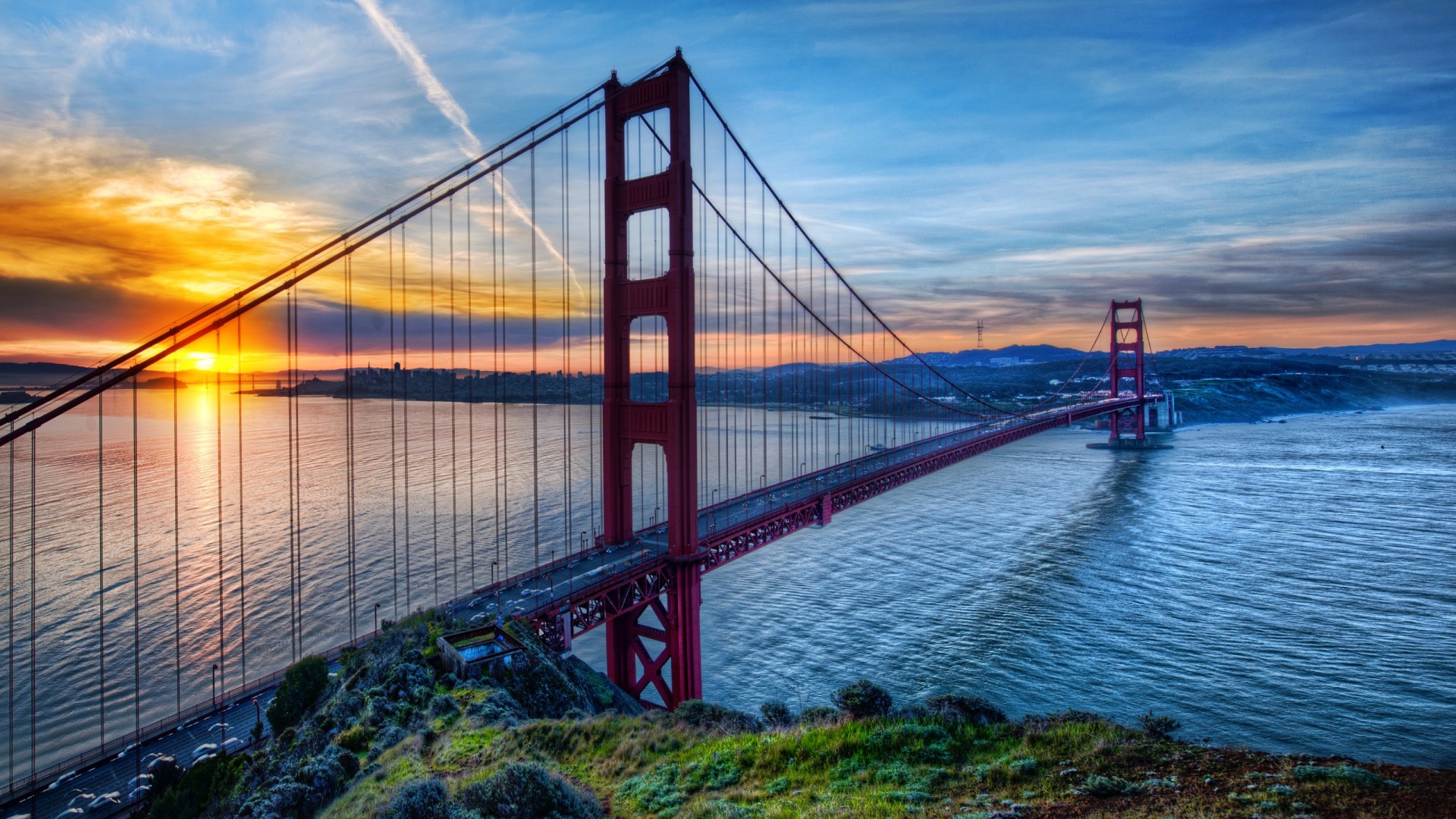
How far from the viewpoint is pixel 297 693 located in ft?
38.6

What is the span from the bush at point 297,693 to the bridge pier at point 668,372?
6.29 meters

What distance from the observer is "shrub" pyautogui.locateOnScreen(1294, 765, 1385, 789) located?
6.63 m

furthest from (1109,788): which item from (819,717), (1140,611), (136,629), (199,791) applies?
(1140,611)

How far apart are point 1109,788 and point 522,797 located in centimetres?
575

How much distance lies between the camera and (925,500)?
146 ft

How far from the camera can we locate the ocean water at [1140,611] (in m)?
16.9

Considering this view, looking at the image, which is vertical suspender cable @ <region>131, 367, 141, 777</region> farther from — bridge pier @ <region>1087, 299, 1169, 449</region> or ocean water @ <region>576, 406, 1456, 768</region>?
bridge pier @ <region>1087, 299, 1169, 449</region>

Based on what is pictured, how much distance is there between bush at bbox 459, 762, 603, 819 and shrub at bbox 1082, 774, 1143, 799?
4.99m

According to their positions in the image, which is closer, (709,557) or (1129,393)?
(709,557)

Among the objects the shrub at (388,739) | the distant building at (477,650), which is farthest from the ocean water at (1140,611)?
the shrub at (388,739)

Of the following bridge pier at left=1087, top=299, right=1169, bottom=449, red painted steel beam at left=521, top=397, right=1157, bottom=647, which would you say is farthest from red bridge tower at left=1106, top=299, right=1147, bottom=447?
red painted steel beam at left=521, top=397, right=1157, bottom=647

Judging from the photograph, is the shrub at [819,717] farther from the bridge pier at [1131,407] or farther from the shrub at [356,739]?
the bridge pier at [1131,407]

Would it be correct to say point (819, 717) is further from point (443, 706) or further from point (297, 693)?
point (297, 693)

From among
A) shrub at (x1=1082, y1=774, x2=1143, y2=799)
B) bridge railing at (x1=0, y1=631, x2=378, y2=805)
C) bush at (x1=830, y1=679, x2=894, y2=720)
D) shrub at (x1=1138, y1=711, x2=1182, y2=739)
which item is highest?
shrub at (x1=1082, y1=774, x2=1143, y2=799)
